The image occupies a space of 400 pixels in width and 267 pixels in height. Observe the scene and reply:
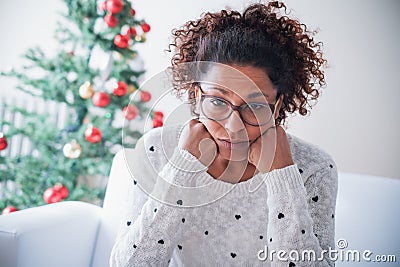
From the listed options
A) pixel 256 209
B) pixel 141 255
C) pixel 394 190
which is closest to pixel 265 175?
pixel 256 209

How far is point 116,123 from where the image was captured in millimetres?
2293

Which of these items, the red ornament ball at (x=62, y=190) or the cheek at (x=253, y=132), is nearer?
the cheek at (x=253, y=132)

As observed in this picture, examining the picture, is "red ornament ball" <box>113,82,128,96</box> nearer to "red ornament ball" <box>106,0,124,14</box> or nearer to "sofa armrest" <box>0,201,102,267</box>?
"red ornament ball" <box>106,0,124,14</box>

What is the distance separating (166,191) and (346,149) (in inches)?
53.0

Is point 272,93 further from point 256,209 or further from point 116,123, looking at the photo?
point 116,123

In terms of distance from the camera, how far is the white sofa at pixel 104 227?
43.6 inches

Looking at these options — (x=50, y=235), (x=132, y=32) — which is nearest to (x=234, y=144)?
(x=50, y=235)

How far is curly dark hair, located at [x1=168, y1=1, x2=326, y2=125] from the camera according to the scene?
0.95 meters

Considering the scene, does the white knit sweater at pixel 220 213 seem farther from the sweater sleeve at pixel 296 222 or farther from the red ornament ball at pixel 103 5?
the red ornament ball at pixel 103 5

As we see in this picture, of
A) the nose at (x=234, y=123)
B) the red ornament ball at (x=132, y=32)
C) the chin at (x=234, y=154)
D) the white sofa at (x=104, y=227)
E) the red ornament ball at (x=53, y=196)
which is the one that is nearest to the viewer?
the nose at (x=234, y=123)

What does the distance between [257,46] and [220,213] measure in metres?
0.41

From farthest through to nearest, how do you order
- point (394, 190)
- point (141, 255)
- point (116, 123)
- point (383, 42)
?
point (116, 123) < point (383, 42) < point (394, 190) < point (141, 255)

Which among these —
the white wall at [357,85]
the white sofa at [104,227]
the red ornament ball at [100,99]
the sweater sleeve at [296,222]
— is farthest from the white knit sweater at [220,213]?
the white wall at [357,85]

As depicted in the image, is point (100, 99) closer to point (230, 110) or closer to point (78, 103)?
point (78, 103)
